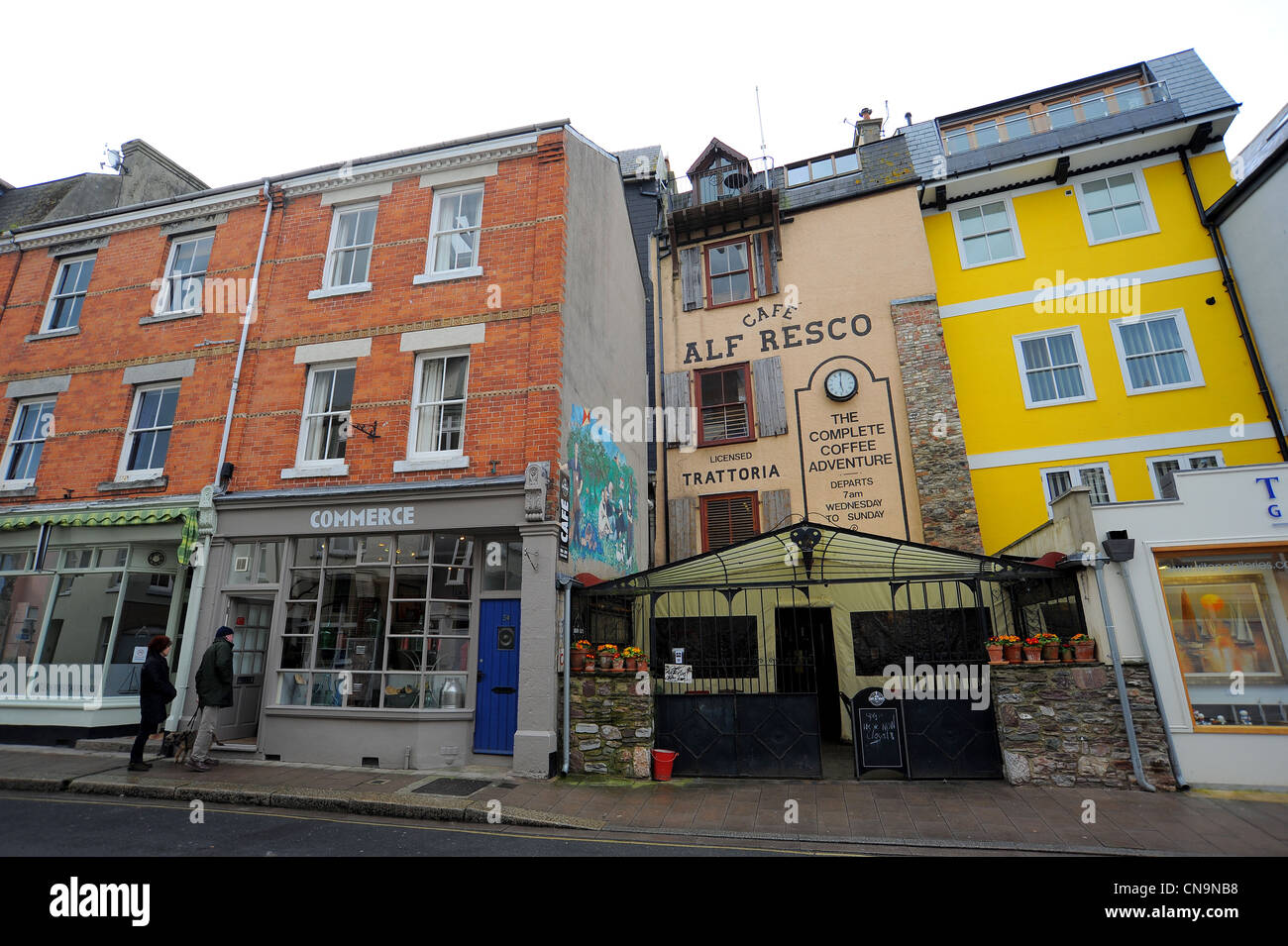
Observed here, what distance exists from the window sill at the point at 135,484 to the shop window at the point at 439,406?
530cm

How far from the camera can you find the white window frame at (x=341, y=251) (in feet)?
40.4

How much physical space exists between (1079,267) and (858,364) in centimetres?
528

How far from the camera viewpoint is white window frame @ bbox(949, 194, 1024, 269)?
1484 centimetres

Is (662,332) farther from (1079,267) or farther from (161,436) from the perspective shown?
(161,436)

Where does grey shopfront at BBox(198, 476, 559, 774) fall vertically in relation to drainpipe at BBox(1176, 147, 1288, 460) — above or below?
below

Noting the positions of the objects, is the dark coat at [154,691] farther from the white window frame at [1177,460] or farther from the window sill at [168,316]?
the white window frame at [1177,460]

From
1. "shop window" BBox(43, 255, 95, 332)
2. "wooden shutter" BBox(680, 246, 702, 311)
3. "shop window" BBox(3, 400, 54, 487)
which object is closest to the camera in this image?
"shop window" BBox(3, 400, 54, 487)

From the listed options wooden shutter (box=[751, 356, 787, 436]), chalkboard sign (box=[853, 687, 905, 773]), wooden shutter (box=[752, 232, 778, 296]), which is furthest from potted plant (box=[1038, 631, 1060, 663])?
wooden shutter (box=[752, 232, 778, 296])

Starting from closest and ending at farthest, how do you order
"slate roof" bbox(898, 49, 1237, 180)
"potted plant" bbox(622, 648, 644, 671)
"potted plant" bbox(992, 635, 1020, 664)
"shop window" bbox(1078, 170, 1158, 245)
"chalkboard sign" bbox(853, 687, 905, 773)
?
1. "potted plant" bbox(992, 635, 1020, 664)
2. "chalkboard sign" bbox(853, 687, 905, 773)
3. "potted plant" bbox(622, 648, 644, 671)
4. "slate roof" bbox(898, 49, 1237, 180)
5. "shop window" bbox(1078, 170, 1158, 245)

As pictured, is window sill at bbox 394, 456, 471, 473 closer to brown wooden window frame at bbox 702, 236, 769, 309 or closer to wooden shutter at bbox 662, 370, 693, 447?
wooden shutter at bbox 662, 370, 693, 447

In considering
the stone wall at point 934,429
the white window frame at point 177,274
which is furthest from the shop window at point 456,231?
the stone wall at point 934,429

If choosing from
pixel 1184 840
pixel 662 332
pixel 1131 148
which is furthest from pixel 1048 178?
pixel 1184 840

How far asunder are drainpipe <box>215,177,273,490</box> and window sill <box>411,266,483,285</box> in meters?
3.61

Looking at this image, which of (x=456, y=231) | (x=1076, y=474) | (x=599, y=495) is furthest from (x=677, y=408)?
(x=1076, y=474)
